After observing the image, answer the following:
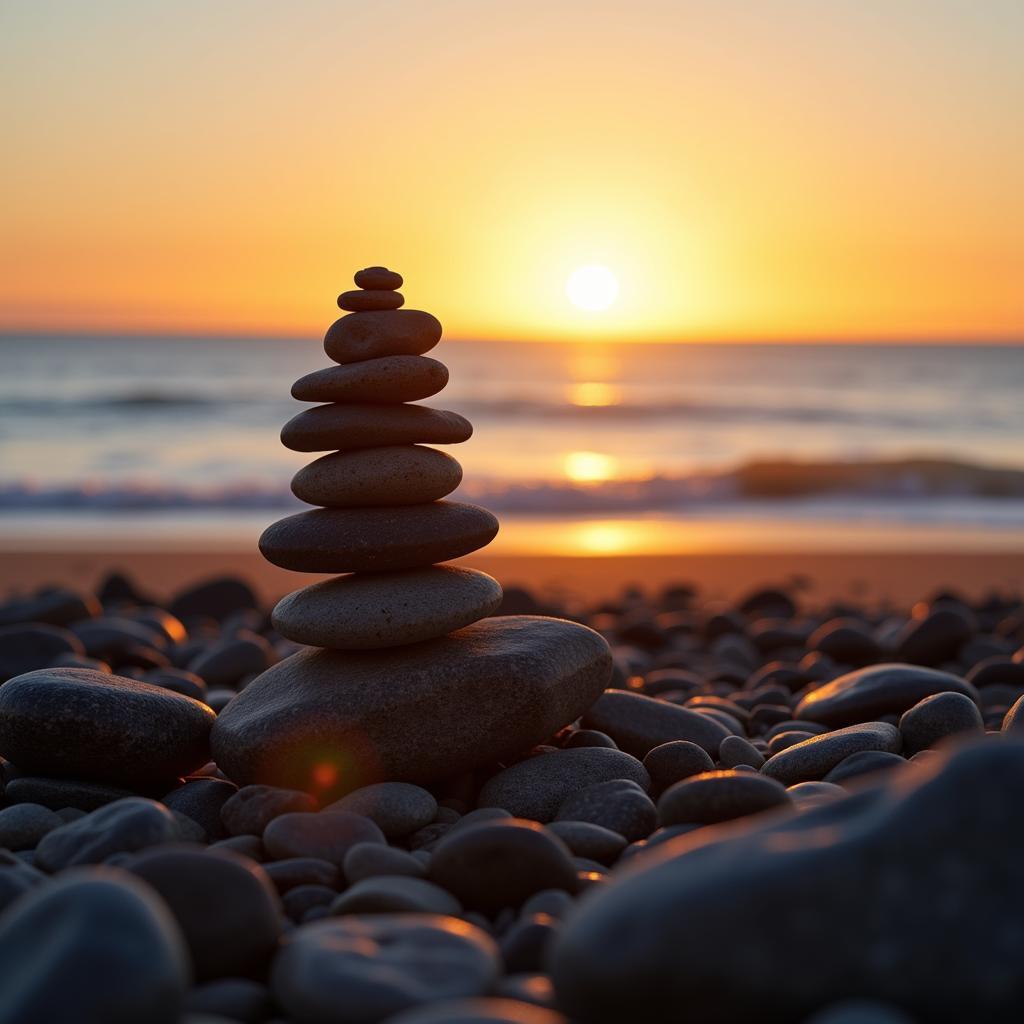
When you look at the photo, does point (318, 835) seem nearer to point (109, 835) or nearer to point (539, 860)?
point (109, 835)

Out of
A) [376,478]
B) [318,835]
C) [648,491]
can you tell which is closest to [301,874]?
[318,835]

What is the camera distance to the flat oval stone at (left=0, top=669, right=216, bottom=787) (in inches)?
156

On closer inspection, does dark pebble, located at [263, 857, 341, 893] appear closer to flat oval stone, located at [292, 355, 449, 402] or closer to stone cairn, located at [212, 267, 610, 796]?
stone cairn, located at [212, 267, 610, 796]

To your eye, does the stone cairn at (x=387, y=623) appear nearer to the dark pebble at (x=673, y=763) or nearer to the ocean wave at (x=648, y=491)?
the dark pebble at (x=673, y=763)

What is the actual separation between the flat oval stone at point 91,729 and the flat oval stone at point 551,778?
113 cm

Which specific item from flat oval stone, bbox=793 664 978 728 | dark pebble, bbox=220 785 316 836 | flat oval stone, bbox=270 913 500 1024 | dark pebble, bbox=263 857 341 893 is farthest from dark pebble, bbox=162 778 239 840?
flat oval stone, bbox=793 664 978 728

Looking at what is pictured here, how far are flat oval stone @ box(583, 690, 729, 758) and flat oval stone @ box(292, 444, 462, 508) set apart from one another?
1103 millimetres

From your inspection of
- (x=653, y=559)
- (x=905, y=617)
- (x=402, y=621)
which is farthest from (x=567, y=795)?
(x=653, y=559)

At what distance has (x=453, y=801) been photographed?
4.15 m

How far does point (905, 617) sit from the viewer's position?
874cm

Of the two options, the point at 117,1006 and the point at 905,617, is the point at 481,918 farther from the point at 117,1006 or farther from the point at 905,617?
the point at 905,617

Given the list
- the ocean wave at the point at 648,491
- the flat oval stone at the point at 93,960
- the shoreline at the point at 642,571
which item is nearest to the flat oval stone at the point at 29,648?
the shoreline at the point at 642,571

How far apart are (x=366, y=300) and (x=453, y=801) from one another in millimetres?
1927

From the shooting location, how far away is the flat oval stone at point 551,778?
3998 mm
